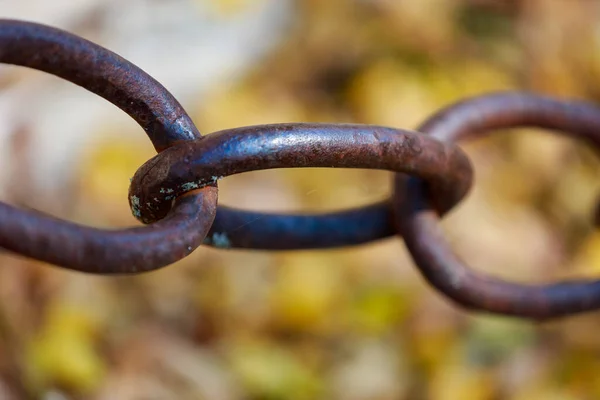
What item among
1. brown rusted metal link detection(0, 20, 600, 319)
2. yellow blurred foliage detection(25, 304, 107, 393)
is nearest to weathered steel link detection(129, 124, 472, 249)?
brown rusted metal link detection(0, 20, 600, 319)

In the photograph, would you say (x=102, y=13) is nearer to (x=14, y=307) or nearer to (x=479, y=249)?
(x=14, y=307)

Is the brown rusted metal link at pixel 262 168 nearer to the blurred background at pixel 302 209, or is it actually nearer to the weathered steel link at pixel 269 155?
the weathered steel link at pixel 269 155

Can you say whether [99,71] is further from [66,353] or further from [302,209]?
[302,209]

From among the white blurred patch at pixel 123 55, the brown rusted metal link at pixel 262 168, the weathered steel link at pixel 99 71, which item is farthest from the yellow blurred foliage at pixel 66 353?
the weathered steel link at pixel 99 71

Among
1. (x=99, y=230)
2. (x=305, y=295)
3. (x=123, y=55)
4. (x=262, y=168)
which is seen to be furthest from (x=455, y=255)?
(x=123, y=55)

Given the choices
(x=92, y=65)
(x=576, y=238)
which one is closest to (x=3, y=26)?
(x=92, y=65)

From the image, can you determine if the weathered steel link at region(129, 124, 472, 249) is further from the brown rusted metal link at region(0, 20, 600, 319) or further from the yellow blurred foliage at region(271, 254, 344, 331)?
the yellow blurred foliage at region(271, 254, 344, 331)
